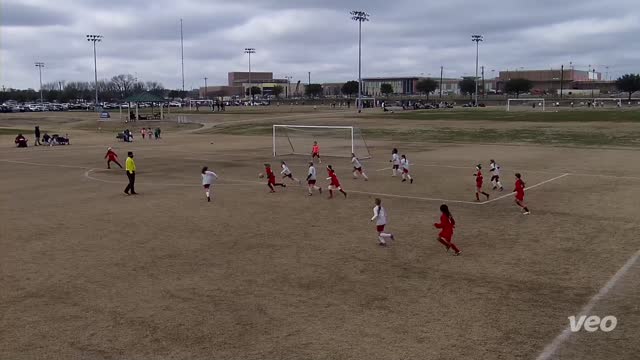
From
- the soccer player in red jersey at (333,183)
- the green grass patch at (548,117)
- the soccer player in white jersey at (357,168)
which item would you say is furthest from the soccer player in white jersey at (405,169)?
the green grass patch at (548,117)

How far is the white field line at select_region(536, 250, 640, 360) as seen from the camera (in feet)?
29.4

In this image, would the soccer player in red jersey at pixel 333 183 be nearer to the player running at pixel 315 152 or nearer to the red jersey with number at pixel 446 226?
the red jersey with number at pixel 446 226

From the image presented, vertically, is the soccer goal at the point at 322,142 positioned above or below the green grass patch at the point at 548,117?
below

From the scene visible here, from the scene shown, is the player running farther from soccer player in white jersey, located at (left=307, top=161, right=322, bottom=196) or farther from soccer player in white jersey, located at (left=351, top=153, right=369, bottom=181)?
soccer player in white jersey, located at (left=307, top=161, right=322, bottom=196)

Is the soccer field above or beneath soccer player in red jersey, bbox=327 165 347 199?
beneath

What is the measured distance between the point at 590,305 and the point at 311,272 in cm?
578

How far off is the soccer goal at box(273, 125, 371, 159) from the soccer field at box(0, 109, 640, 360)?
15808 millimetres

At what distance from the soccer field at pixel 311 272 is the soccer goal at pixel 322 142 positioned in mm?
15808

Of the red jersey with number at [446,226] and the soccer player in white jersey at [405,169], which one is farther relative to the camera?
the soccer player in white jersey at [405,169]

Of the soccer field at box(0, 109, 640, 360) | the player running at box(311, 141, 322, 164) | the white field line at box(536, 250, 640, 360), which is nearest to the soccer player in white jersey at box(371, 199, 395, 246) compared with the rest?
the soccer field at box(0, 109, 640, 360)

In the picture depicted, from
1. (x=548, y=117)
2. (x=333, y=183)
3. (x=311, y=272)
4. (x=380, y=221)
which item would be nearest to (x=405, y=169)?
(x=333, y=183)

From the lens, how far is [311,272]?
13180 millimetres

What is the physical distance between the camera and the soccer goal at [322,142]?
142ft

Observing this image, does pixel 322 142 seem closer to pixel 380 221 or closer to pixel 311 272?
pixel 380 221
